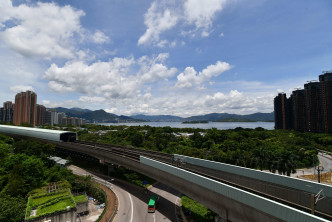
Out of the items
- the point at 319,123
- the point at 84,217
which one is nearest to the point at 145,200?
the point at 84,217

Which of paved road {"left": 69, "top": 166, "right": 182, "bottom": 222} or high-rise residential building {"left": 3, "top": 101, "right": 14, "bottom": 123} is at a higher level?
high-rise residential building {"left": 3, "top": 101, "right": 14, "bottom": 123}

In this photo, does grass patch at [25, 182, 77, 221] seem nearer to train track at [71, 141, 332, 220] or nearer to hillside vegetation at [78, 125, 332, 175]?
train track at [71, 141, 332, 220]

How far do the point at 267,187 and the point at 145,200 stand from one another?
20.9 m

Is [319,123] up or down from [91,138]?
up

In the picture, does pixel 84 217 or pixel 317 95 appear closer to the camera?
pixel 84 217

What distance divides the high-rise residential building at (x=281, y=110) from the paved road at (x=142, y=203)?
444 feet

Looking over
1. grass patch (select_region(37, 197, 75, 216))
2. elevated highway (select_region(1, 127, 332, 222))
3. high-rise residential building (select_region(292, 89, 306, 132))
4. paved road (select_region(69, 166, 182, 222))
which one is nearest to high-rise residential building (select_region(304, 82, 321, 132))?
high-rise residential building (select_region(292, 89, 306, 132))

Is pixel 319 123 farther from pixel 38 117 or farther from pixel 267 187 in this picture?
pixel 38 117

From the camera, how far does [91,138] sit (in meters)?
92.6

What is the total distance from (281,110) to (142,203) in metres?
145

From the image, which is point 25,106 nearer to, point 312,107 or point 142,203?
point 142,203

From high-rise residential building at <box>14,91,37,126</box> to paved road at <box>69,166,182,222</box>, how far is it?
147368mm

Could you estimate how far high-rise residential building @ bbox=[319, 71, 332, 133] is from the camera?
9094 centimetres

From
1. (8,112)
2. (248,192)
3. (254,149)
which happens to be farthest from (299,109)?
(8,112)
